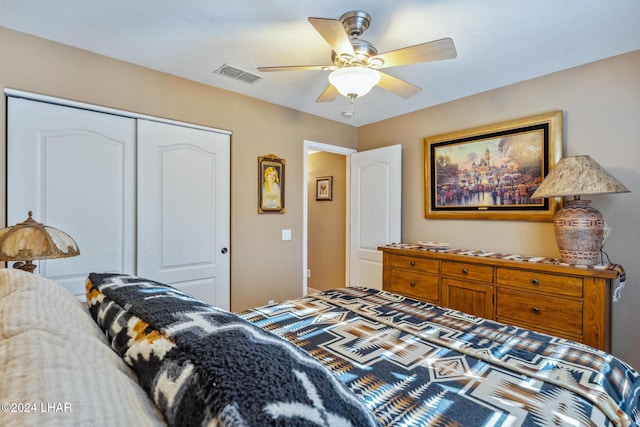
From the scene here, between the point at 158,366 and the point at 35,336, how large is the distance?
0.83 feet

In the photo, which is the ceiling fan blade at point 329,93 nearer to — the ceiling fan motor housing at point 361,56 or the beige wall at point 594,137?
the ceiling fan motor housing at point 361,56

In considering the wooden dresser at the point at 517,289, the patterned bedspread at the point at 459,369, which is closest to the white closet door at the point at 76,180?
the patterned bedspread at the point at 459,369

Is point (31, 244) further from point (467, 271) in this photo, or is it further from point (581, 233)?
point (581, 233)

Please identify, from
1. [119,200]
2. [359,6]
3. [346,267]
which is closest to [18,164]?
[119,200]

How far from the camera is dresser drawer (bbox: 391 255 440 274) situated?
2.74 m

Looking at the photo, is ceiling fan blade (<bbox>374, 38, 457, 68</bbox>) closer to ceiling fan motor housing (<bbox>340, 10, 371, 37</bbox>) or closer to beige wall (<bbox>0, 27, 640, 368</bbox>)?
ceiling fan motor housing (<bbox>340, 10, 371, 37</bbox>)

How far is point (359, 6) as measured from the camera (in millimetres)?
1681

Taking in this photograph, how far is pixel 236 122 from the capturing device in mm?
3021

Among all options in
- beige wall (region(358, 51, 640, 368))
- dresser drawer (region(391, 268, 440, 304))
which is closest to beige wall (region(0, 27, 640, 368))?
beige wall (region(358, 51, 640, 368))

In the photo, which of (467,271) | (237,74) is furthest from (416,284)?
(237,74)

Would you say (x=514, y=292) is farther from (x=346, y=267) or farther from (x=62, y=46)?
(x=62, y=46)

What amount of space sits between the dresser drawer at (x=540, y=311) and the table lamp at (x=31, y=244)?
111 inches

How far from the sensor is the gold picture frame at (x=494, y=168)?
2.52m

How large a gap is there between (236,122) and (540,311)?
9.92 feet
